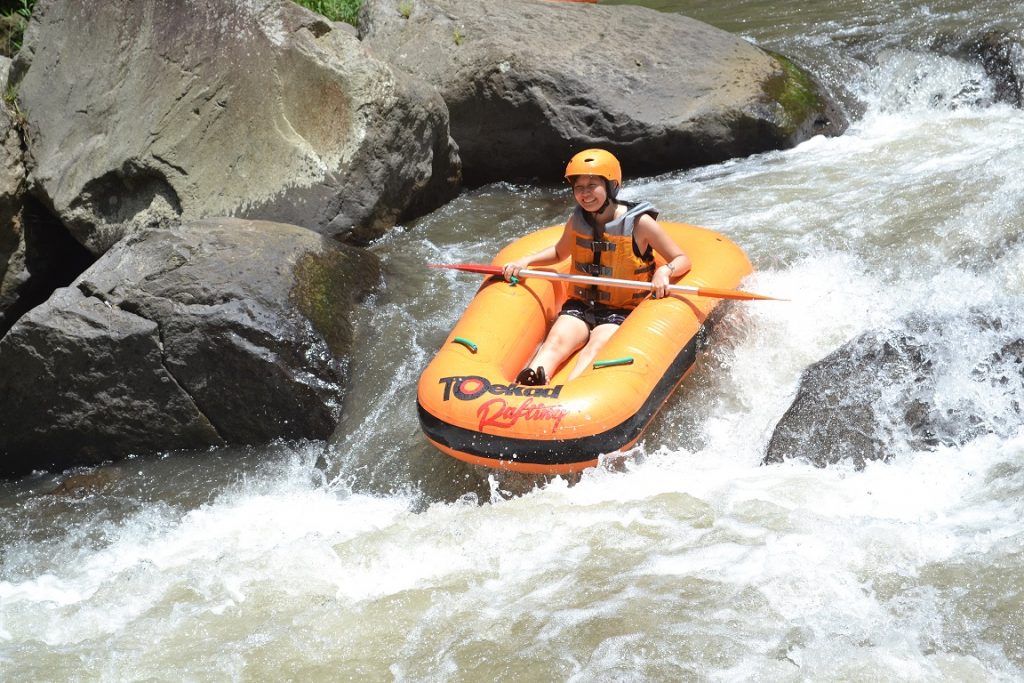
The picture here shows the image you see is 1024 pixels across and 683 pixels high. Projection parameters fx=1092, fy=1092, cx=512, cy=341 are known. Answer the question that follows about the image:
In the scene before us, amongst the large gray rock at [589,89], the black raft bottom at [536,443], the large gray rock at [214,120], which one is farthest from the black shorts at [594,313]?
the large gray rock at [589,89]

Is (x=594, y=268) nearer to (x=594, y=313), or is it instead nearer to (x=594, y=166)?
(x=594, y=313)

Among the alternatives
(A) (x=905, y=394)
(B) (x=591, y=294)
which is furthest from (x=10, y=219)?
(A) (x=905, y=394)

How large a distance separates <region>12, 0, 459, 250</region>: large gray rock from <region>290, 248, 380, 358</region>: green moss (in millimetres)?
666

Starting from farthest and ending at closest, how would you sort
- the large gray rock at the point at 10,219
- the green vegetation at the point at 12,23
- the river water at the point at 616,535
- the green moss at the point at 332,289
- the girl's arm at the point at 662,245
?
1. the green vegetation at the point at 12,23
2. the large gray rock at the point at 10,219
3. the green moss at the point at 332,289
4. the girl's arm at the point at 662,245
5. the river water at the point at 616,535

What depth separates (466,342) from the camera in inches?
177

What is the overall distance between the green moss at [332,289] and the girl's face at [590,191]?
1.33 metres

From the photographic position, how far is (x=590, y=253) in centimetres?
486

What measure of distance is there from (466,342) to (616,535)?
1.11 metres

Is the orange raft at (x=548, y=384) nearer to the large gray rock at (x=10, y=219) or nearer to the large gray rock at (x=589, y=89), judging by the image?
the large gray rock at (x=589, y=89)

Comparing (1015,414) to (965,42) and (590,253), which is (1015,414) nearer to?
(590,253)

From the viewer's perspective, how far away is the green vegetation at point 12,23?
7.95 meters

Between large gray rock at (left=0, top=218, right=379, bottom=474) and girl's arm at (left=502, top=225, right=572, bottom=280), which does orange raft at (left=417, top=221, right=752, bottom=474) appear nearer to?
girl's arm at (left=502, top=225, right=572, bottom=280)

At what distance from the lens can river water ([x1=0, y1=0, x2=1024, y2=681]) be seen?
129 inches

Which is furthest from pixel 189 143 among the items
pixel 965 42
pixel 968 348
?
pixel 965 42
